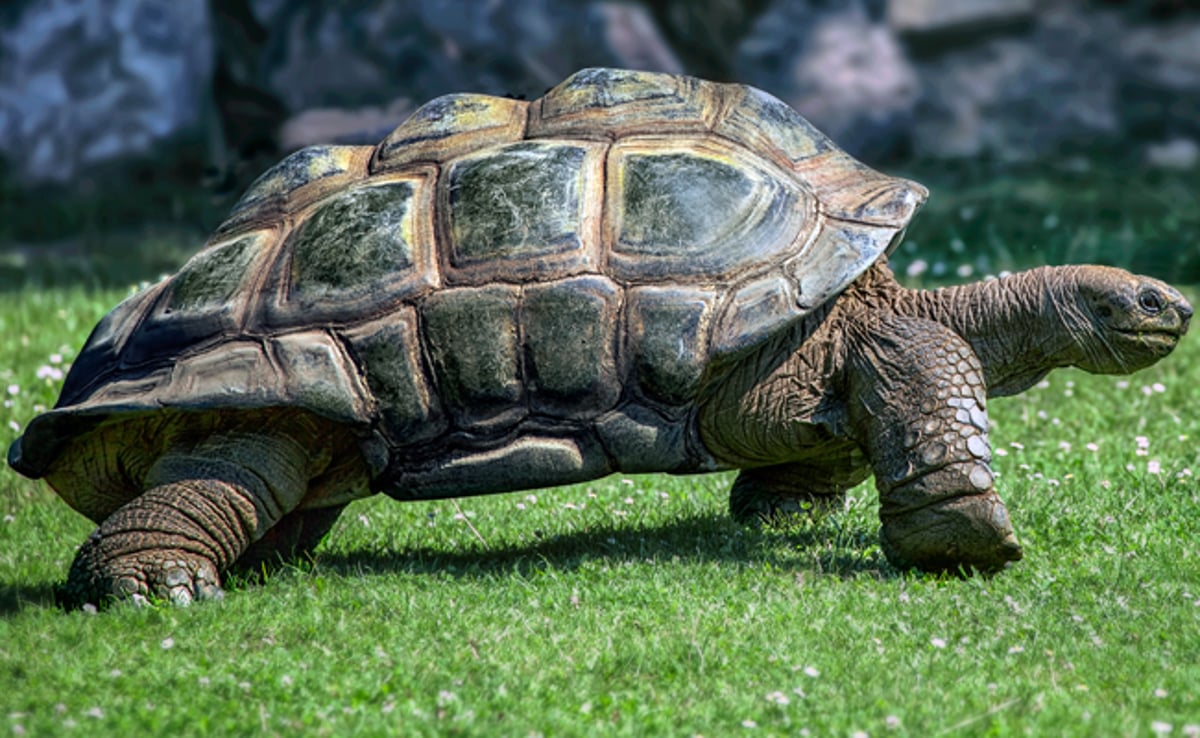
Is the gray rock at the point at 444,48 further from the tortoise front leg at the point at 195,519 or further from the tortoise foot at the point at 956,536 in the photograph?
the tortoise foot at the point at 956,536

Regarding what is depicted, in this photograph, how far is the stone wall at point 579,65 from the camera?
15.4m

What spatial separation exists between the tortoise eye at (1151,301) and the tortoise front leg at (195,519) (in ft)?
11.9

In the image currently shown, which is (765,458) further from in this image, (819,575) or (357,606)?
(357,606)

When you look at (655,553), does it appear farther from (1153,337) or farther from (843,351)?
(1153,337)

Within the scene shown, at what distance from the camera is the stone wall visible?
15406mm

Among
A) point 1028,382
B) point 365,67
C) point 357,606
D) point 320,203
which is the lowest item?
point 357,606

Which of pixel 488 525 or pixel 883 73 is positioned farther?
pixel 883 73

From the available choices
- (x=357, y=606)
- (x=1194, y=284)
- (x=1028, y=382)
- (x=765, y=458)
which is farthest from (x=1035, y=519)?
(x=1194, y=284)

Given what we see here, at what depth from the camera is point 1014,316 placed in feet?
21.4

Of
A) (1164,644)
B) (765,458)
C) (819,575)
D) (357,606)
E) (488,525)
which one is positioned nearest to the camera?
(1164,644)

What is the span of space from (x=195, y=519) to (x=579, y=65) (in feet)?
34.5

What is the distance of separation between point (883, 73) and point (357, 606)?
38.2 feet

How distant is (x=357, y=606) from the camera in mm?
5711

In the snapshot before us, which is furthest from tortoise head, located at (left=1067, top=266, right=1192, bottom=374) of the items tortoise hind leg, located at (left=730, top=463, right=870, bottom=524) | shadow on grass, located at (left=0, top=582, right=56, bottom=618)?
shadow on grass, located at (left=0, top=582, right=56, bottom=618)
